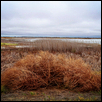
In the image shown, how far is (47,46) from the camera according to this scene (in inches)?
617

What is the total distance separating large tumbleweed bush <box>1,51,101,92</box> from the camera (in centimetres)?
538

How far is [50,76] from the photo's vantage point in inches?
228

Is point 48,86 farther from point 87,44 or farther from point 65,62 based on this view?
point 87,44

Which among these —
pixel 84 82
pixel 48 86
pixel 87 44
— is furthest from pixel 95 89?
pixel 87 44

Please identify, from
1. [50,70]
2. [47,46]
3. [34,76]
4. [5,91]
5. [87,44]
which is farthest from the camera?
[87,44]

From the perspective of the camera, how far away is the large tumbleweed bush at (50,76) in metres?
5.38

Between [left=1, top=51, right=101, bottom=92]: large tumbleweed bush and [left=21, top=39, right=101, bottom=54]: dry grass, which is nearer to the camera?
[left=1, top=51, right=101, bottom=92]: large tumbleweed bush

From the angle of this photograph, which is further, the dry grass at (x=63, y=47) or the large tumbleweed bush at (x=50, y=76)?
the dry grass at (x=63, y=47)

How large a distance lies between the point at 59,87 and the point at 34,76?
1.35 m

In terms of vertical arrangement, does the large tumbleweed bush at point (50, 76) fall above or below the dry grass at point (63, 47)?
below

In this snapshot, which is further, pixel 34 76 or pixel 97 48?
pixel 97 48

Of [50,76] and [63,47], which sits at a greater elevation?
[63,47]

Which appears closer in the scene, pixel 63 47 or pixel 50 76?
pixel 50 76

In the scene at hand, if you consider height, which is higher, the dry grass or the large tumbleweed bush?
the dry grass
